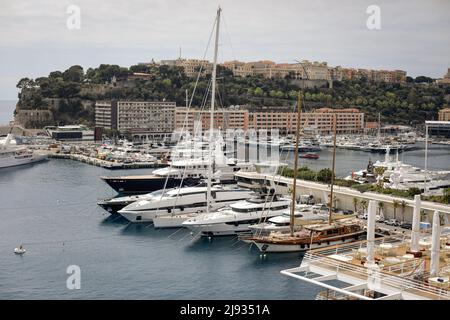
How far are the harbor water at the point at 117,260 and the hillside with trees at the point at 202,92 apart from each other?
39.6 feet

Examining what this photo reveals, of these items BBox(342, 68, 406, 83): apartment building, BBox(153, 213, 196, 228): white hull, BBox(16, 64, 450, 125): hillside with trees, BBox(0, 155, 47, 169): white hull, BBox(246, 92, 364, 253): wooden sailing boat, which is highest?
BBox(342, 68, 406, 83): apartment building

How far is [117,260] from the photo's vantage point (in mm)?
4992

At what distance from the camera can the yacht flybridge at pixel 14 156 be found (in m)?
12.6

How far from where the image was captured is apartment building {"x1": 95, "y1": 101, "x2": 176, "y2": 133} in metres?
18.3

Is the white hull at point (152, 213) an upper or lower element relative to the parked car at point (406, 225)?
lower

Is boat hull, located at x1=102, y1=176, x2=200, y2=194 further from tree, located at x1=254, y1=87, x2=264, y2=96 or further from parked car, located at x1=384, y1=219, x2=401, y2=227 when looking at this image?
tree, located at x1=254, y1=87, x2=264, y2=96

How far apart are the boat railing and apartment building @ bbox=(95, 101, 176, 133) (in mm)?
15869

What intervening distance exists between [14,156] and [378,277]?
38.4 ft

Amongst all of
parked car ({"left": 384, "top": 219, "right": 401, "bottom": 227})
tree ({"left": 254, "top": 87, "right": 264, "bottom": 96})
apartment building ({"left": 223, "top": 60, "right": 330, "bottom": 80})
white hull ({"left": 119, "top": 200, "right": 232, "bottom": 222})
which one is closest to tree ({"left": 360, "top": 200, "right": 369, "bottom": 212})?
parked car ({"left": 384, "top": 219, "right": 401, "bottom": 227})

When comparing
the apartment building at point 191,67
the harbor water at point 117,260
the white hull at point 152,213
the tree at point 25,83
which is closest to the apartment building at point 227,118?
the apartment building at point 191,67

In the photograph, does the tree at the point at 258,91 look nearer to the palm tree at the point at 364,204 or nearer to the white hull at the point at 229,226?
the palm tree at the point at 364,204

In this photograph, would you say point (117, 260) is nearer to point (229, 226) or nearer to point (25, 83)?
point (229, 226)
